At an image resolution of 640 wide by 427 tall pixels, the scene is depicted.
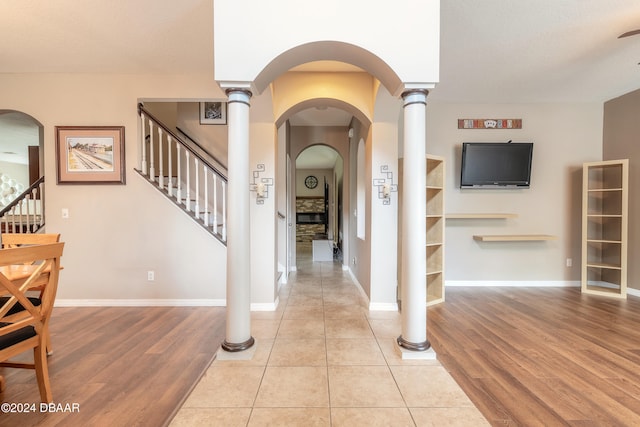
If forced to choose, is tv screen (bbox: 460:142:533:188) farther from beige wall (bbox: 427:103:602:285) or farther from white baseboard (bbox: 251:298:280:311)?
white baseboard (bbox: 251:298:280:311)

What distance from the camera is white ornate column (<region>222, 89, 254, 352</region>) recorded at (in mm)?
2178

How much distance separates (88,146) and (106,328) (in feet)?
7.10

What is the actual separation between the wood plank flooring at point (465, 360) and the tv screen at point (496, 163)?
1754mm

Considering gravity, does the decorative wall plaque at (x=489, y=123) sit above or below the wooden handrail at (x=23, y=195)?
above

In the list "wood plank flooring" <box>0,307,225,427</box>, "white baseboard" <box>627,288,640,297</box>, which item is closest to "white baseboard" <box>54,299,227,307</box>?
"wood plank flooring" <box>0,307,225,427</box>

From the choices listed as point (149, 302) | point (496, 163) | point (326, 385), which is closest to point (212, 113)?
point (149, 302)

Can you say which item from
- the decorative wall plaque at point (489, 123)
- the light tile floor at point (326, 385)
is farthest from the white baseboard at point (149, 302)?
the decorative wall plaque at point (489, 123)

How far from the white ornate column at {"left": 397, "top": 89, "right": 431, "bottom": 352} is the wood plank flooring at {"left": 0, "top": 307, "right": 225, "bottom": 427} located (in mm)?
1631

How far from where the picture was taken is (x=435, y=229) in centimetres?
369

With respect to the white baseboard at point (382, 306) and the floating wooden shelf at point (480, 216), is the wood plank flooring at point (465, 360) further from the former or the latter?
the floating wooden shelf at point (480, 216)

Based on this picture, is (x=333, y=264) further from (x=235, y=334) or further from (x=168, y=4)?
(x=168, y=4)

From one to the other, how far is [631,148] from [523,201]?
143 centimetres

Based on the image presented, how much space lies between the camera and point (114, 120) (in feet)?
11.1

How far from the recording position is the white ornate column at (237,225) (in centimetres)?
218
